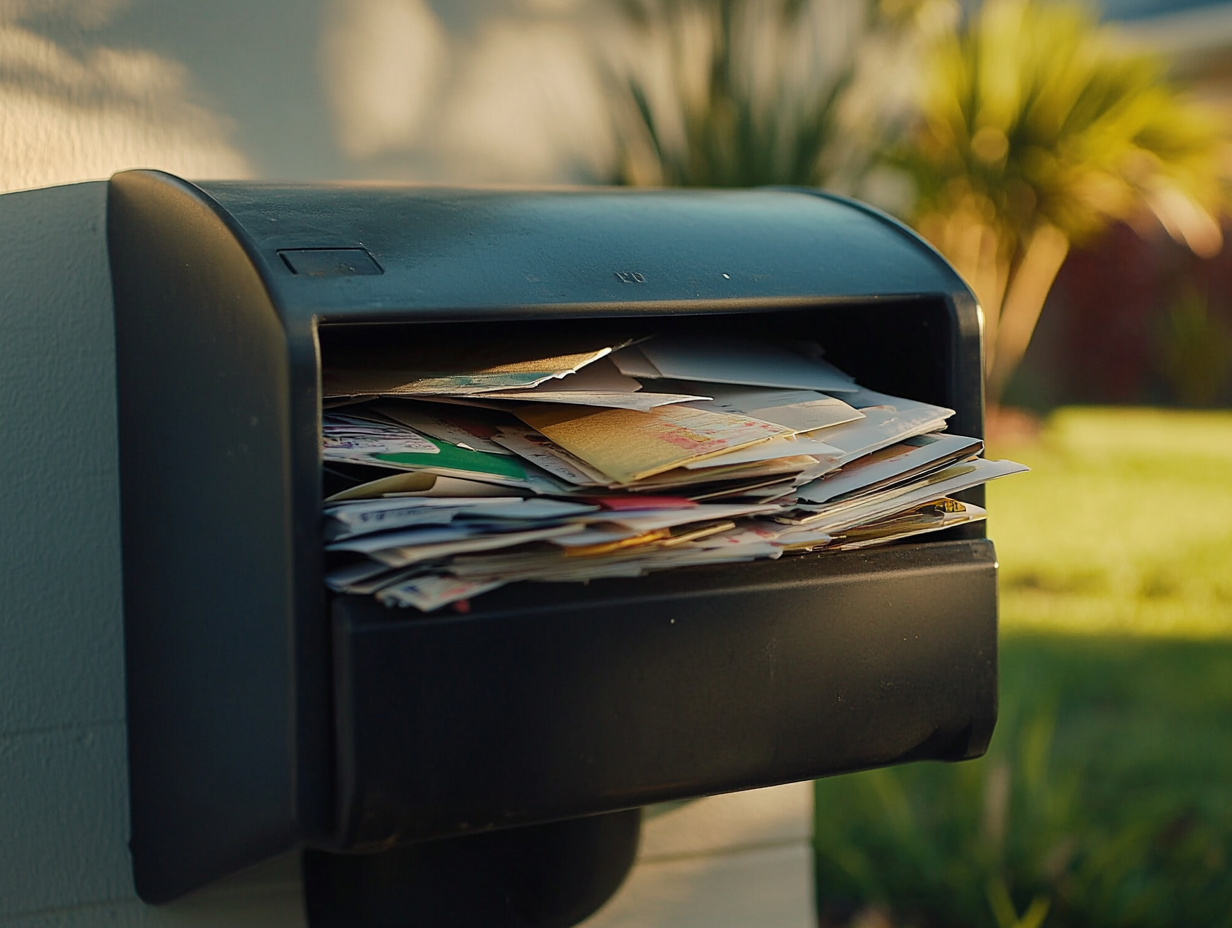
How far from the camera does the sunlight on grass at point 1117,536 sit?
12.8ft

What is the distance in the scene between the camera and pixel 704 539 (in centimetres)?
87

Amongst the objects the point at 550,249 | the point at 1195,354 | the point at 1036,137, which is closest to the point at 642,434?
the point at 550,249

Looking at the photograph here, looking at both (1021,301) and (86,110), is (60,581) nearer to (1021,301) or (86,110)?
(86,110)

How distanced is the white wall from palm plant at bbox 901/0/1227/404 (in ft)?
17.6

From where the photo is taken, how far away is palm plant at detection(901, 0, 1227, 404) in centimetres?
623

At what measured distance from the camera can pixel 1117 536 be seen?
4.69m

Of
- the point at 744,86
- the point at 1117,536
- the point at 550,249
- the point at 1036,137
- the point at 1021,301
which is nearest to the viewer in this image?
the point at 550,249

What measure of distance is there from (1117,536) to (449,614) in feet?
14.4

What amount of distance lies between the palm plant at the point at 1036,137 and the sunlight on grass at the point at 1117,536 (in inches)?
33.8

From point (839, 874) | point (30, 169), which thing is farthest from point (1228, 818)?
point (30, 169)

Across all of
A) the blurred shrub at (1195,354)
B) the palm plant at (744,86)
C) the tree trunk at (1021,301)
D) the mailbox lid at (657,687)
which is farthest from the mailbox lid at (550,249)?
the blurred shrub at (1195,354)

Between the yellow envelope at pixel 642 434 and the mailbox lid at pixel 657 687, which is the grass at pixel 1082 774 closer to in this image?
the mailbox lid at pixel 657 687

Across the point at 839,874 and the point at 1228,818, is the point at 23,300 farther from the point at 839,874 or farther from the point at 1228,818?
the point at 1228,818

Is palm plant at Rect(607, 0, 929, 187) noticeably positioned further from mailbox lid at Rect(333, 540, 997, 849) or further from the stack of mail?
mailbox lid at Rect(333, 540, 997, 849)
